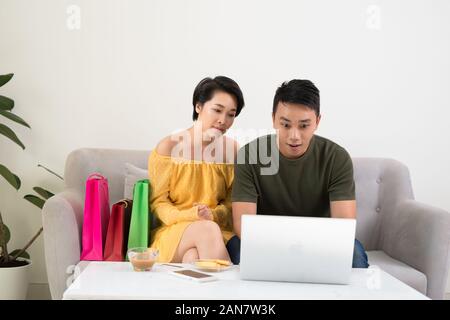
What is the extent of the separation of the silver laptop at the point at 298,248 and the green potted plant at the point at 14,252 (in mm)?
1710

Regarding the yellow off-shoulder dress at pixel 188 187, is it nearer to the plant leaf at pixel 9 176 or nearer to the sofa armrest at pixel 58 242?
the sofa armrest at pixel 58 242

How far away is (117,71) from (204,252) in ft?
4.70

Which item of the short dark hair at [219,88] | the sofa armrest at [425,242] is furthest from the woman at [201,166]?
the sofa armrest at [425,242]

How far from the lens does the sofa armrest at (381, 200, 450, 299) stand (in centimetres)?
267

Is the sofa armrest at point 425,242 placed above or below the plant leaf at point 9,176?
below

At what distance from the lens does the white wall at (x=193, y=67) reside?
11.1 feet

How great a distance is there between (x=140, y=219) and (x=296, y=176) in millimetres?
653

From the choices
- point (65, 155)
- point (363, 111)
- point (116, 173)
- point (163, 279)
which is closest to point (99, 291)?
point (163, 279)

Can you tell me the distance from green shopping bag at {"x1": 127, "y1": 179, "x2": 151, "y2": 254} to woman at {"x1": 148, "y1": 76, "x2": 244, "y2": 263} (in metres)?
0.05

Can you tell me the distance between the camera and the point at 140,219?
258 cm

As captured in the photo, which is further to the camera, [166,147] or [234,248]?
[166,147]

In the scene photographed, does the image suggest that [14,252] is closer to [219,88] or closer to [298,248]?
[219,88]

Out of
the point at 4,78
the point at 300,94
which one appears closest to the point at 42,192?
the point at 4,78

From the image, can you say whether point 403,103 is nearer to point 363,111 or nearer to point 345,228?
point 363,111
